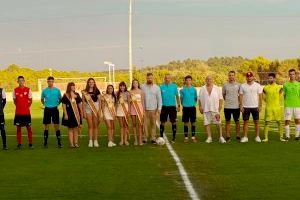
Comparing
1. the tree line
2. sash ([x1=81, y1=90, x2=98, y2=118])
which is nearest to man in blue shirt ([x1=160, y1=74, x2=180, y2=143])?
sash ([x1=81, y1=90, x2=98, y2=118])

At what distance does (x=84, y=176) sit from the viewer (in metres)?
12.2

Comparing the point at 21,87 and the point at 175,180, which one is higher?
the point at 21,87

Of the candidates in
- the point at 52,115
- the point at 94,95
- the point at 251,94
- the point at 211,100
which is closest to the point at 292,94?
the point at 251,94

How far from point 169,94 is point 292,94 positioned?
3470mm

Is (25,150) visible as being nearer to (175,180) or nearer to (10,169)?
(10,169)

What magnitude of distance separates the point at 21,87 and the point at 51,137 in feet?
13.3

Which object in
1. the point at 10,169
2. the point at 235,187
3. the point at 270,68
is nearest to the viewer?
the point at 235,187

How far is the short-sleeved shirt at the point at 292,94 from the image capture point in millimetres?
18500

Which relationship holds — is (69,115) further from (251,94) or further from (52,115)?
(251,94)

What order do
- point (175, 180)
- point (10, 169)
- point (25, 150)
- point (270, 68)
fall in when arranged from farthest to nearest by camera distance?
point (270, 68), point (25, 150), point (10, 169), point (175, 180)

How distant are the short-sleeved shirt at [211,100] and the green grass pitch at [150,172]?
1.01 m

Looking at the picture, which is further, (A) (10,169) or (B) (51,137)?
(B) (51,137)

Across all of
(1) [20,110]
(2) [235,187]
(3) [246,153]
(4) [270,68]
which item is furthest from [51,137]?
(4) [270,68]

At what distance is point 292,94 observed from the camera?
18.5m
